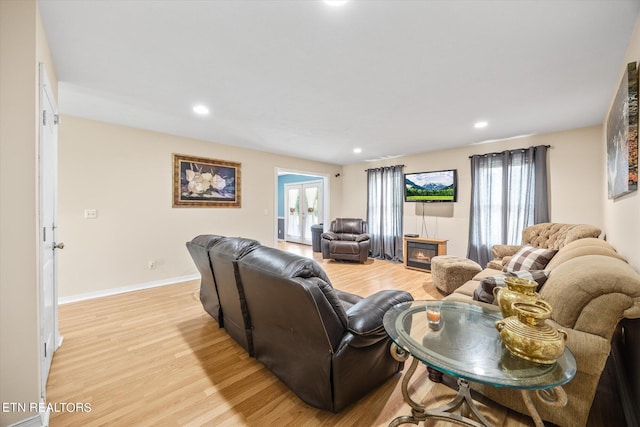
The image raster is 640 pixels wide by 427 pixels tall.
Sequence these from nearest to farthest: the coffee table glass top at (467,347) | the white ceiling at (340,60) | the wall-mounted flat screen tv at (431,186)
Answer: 1. the coffee table glass top at (467,347)
2. the white ceiling at (340,60)
3. the wall-mounted flat screen tv at (431,186)

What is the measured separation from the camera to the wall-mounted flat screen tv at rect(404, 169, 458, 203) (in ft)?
16.1

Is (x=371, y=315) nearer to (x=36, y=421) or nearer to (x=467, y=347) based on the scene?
(x=467, y=347)

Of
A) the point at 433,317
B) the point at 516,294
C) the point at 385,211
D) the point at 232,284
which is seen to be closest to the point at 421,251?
the point at 385,211

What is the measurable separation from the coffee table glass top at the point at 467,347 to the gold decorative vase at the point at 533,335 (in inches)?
1.9

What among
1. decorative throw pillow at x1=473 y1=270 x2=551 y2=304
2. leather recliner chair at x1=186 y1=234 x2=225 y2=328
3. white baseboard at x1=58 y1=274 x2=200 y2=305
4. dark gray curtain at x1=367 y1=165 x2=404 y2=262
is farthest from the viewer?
dark gray curtain at x1=367 y1=165 x2=404 y2=262

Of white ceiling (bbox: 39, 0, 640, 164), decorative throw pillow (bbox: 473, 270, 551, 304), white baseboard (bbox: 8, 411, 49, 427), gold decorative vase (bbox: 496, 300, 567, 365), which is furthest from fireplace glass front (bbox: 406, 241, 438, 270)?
white baseboard (bbox: 8, 411, 49, 427)

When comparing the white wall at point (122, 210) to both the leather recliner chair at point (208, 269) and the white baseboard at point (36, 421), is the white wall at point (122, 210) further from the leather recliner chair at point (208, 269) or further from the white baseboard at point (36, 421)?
the white baseboard at point (36, 421)

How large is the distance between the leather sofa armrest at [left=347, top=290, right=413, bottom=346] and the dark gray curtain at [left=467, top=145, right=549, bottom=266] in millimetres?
3671

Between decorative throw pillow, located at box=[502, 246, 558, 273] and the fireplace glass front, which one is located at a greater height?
decorative throw pillow, located at box=[502, 246, 558, 273]

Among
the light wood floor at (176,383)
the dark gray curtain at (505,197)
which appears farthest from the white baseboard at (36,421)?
the dark gray curtain at (505,197)

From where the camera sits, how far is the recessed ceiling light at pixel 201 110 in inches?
118

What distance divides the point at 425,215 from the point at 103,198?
5682 millimetres

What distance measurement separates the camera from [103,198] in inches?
140

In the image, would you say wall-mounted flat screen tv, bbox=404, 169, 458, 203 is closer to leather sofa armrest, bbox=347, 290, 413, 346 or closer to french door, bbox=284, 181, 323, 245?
french door, bbox=284, 181, 323, 245
